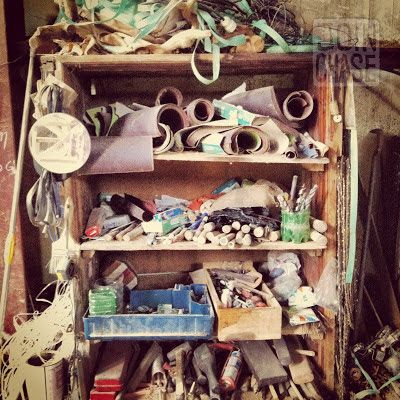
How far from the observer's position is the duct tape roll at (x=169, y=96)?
2010mm

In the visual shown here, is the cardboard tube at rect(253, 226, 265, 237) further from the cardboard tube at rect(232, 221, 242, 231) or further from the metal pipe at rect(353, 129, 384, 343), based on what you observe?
the metal pipe at rect(353, 129, 384, 343)

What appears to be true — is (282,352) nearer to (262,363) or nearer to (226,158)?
(262,363)

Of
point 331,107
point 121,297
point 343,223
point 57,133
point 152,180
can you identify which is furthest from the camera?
point 152,180

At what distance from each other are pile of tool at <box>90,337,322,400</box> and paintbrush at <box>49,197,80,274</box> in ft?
2.46

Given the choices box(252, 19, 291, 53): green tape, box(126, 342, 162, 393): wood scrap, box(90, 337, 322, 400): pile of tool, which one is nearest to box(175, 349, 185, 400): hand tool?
box(90, 337, 322, 400): pile of tool

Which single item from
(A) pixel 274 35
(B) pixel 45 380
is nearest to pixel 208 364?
(B) pixel 45 380

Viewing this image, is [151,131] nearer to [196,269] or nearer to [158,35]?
[158,35]

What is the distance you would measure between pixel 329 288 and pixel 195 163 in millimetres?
1193

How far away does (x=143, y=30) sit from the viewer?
1.78 meters

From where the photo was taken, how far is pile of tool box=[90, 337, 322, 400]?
205 centimetres

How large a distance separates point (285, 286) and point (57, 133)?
1.64m

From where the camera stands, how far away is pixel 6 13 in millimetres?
2125

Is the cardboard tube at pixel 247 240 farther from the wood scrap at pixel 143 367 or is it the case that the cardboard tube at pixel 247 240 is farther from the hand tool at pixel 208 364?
the wood scrap at pixel 143 367

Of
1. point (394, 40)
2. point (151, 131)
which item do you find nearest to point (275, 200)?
point (151, 131)
